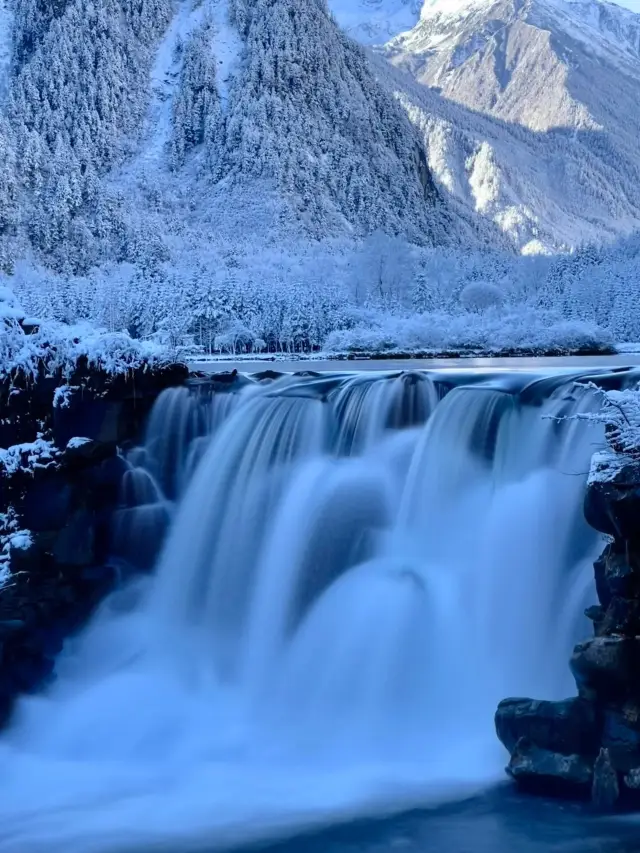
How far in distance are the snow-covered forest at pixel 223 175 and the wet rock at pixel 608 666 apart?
201ft

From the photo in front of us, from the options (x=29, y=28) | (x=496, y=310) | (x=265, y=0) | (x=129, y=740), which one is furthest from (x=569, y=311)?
(x=29, y=28)

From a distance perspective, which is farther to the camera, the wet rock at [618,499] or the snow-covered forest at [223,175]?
the snow-covered forest at [223,175]

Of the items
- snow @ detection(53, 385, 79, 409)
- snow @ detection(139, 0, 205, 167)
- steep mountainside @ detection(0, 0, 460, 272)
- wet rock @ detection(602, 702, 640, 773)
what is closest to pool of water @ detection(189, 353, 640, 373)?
snow @ detection(53, 385, 79, 409)

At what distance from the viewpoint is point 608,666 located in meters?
8.88

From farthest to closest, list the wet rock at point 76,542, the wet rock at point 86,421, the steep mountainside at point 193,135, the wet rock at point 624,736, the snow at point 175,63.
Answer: the snow at point 175,63
the steep mountainside at point 193,135
the wet rock at point 86,421
the wet rock at point 76,542
the wet rock at point 624,736

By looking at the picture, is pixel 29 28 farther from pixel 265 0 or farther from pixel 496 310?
pixel 496 310

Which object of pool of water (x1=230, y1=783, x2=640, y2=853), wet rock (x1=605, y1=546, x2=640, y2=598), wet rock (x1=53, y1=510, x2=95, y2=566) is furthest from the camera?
wet rock (x1=53, y1=510, x2=95, y2=566)

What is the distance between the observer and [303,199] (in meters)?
134

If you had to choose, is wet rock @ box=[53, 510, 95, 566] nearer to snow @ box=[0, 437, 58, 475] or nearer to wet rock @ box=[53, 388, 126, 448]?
snow @ box=[0, 437, 58, 475]

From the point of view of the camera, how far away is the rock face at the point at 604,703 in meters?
8.88

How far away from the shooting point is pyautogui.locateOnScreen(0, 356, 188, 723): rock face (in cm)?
1415

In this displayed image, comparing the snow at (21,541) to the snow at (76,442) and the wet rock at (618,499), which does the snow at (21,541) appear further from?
the wet rock at (618,499)

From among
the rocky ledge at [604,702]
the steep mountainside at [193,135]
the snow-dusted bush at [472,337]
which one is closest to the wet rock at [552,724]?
the rocky ledge at [604,702]

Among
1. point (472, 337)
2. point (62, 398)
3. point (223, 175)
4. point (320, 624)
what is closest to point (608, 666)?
point (320, 624)
